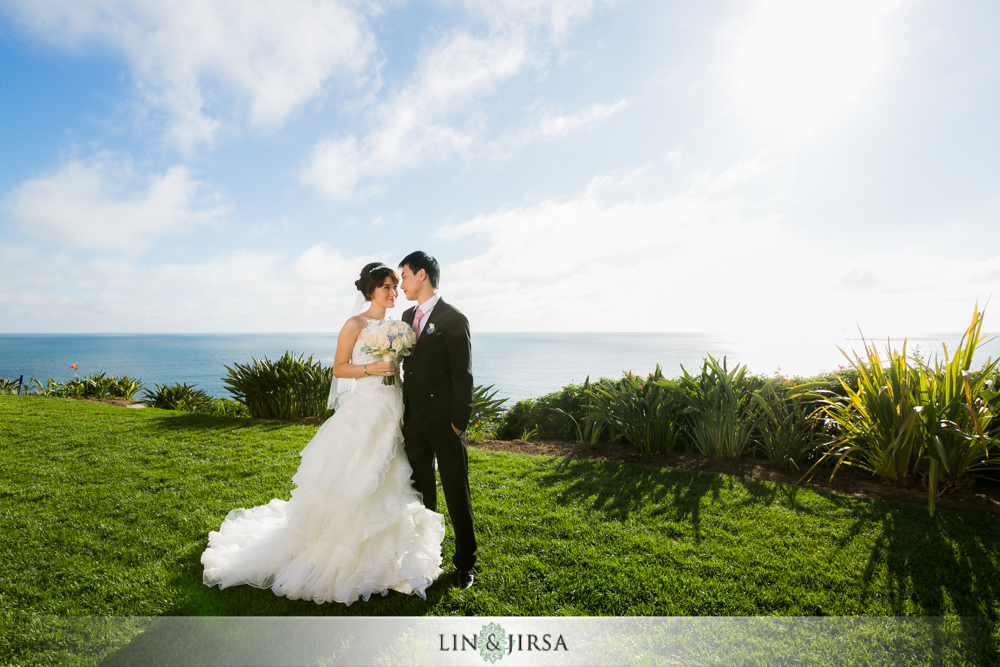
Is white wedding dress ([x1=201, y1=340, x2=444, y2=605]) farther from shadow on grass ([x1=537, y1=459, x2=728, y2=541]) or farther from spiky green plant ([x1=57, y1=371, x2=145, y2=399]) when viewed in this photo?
spiky green plant ([x1=57, y1=371, x2=145, y2=399])

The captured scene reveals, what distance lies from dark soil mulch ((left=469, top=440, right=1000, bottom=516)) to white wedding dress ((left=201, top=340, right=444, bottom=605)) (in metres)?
3.68

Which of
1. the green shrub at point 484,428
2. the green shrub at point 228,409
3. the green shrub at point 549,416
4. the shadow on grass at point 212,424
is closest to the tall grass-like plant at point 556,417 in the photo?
the green shrub at point 549,416

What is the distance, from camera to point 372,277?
3221 millimetres

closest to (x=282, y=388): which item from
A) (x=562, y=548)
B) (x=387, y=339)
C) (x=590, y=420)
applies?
(x=590, y=420)

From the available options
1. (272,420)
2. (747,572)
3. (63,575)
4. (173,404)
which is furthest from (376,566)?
(173,404)

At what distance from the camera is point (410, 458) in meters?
3.22

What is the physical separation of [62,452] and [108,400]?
7139 mm

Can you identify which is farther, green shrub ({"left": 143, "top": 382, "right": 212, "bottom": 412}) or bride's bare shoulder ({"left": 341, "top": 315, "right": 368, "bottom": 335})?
green shrub ({"left": 143, "top": 382, "right": 212, "bottom": 412})

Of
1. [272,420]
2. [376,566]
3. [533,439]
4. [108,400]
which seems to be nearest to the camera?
[376,566]

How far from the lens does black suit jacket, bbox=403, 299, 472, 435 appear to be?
9.75 feet

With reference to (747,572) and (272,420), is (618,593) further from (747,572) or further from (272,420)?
(272,420)

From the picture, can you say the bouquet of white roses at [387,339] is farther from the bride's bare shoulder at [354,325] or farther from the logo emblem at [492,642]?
the logo emblem at [492,642]

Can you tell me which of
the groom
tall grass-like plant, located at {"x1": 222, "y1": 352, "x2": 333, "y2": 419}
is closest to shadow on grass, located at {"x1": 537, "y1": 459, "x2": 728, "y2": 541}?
the groom

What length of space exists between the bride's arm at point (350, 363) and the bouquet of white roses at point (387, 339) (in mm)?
63
